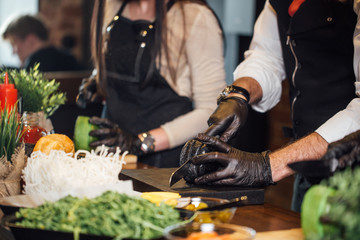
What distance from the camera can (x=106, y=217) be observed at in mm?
1064

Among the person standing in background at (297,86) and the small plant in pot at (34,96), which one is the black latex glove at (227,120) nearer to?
the person standing in background at (297,86)

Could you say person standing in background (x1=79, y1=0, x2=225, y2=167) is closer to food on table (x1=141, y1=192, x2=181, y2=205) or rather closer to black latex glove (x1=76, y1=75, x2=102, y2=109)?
black latex glove (x1=76, y1=75, x2=102, y2=109)

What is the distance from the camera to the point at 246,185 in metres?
1.62

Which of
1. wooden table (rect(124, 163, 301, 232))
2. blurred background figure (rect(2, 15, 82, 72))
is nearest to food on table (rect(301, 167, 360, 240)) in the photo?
wooden table (rect(124, 163, 301, 232))

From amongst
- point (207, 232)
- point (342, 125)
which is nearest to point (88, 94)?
point (342, 125)

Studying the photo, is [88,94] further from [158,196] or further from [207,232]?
[207,232]

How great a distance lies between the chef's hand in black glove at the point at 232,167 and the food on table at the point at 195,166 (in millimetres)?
27

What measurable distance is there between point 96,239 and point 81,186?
0.27 metres

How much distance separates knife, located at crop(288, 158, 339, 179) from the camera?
1.20m

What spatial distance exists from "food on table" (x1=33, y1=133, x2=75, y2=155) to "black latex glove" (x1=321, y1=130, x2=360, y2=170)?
0.90 metres

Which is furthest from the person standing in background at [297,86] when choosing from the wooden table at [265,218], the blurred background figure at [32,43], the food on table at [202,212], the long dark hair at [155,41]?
the blurred background figure at [32,43]

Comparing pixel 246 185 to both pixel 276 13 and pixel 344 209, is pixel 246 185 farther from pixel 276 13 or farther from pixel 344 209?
pixel 276 13

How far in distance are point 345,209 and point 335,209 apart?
23mm

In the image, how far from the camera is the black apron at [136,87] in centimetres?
280
